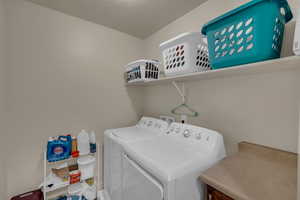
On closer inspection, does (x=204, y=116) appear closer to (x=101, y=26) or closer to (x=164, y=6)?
(x=164, y=6)

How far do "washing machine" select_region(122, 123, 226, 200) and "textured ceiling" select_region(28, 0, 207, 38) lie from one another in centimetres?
143

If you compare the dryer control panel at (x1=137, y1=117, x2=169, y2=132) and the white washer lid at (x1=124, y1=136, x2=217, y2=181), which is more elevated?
the dryer control panel at (x1=137, y1=117, x2=169, y2=132)

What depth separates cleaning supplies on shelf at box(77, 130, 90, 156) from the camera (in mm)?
1712

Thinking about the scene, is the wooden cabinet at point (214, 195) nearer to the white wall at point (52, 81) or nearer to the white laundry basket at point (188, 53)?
the white laundry basket at point (188, 53)

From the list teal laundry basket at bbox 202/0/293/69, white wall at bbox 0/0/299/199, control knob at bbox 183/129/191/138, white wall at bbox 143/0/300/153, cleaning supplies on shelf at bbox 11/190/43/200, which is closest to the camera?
teal laundry basket at bbox 202/0/293/69

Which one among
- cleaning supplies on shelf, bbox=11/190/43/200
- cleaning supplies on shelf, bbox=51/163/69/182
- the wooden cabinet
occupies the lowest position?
cleaning supplies on shelf, bbox=11/190/43/200

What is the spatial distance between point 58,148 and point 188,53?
1.80 metres

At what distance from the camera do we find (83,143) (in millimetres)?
1726

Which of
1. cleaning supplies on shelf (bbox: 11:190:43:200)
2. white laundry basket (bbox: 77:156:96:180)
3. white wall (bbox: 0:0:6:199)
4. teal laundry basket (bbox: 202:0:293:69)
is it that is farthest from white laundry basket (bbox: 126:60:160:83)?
cleaning supplies on shelf (bbox: 11:190:43:200)

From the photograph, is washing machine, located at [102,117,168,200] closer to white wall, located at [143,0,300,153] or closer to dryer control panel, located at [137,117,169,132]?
dryer control panel, located at [137,117,169,132]

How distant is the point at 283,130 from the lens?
95 cm

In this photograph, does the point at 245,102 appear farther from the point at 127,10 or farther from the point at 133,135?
the point at 127,10

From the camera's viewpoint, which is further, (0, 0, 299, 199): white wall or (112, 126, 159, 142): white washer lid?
(112, 126, 159, 142): white washer lid

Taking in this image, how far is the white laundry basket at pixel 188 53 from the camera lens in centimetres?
113
